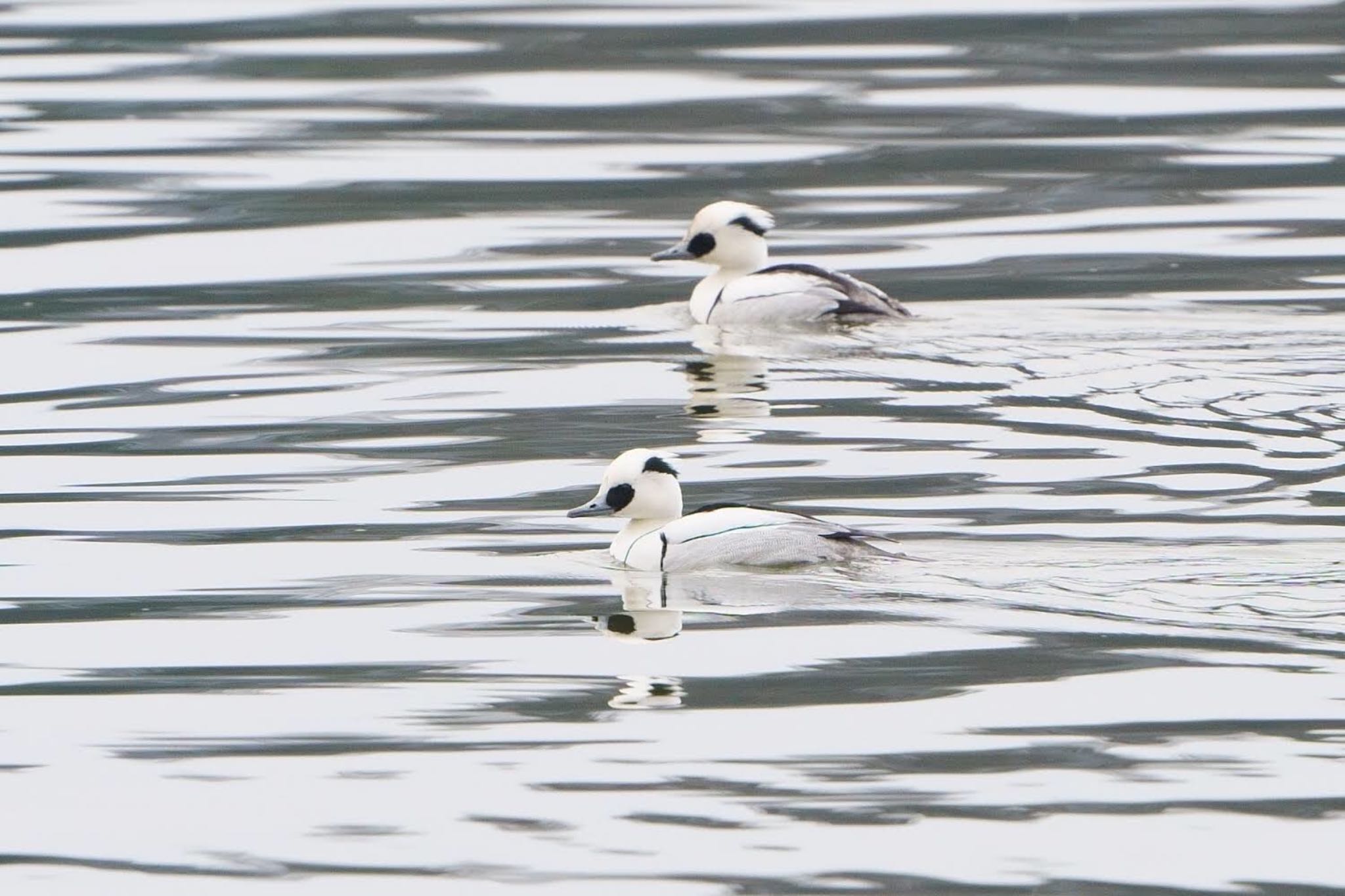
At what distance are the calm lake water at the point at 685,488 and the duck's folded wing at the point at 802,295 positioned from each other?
18cm

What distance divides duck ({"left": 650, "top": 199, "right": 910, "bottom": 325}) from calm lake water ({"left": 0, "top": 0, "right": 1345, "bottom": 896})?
0.62 ft

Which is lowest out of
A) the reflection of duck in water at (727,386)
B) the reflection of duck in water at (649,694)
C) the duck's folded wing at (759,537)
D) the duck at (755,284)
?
the reflection of duck in water at (649,694)

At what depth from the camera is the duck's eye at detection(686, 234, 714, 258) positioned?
16.3 meters

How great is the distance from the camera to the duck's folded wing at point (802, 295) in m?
14.8

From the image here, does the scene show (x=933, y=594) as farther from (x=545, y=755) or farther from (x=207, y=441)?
(x=207, y=441)

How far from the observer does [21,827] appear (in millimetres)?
7547

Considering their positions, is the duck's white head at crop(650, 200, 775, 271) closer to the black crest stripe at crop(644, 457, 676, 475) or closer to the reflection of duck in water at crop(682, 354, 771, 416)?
the reflection of duck in water at crop(682, 354, 771, 416)

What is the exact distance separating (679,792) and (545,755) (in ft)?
1.76

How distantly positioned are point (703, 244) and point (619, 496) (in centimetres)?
632

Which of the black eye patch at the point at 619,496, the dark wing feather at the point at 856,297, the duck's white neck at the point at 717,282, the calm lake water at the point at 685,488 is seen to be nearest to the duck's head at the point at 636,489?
the black eye patch at the point at 619,496

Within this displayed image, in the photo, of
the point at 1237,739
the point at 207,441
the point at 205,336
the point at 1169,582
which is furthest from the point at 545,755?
the point at 205,336

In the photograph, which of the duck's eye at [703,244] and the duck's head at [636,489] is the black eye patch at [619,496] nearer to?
Answer: the duck's head at [636,489]

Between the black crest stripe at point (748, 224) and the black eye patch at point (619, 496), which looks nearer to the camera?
the black eye patch at point (619, 496)

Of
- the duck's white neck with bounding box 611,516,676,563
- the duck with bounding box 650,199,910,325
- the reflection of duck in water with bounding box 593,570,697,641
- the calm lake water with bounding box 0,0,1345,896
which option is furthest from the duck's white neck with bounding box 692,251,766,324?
the reflection of duck in water with bounding box 593,570,697,641
